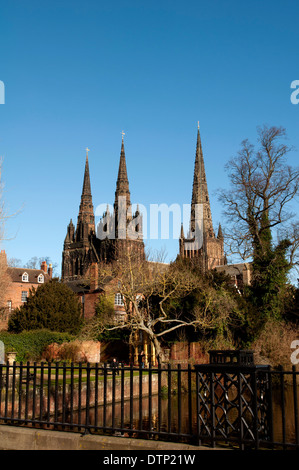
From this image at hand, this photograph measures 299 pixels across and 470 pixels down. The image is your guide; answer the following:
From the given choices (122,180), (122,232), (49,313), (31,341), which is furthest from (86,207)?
(31,341)

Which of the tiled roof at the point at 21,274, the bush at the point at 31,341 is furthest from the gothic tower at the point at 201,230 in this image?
the bush at the point at 31,341

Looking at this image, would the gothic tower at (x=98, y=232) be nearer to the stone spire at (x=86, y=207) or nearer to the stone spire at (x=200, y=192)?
the stone spire at (x=86, y=207)

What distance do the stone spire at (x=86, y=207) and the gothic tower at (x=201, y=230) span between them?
21.1 metres

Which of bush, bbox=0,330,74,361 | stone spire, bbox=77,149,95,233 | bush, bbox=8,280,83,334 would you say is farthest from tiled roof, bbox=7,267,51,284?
stone spire, bbox=77,149,95,233

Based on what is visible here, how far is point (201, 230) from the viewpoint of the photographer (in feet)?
358

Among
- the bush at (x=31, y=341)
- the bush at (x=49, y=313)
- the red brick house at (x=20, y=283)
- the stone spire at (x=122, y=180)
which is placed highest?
the stone spire at (x=122, y=180)

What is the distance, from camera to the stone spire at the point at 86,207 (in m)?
106

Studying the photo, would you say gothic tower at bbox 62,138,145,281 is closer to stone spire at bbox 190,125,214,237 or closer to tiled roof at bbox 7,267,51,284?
stone spire at bbox 190,125,214,237

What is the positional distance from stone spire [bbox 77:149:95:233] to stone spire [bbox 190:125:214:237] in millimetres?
23980

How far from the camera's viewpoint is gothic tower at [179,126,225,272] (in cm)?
10631

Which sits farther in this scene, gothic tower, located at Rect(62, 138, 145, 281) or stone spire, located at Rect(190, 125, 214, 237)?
stone spire, located at Rect(190, 125, 214, 237)

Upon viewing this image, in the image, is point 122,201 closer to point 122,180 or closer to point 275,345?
point 122,180
